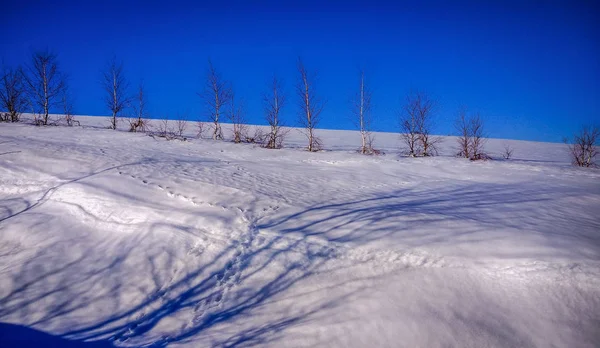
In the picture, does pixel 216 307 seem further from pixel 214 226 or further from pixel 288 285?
pixel 214 226

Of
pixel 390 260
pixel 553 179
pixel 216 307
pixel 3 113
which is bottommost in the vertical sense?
pixel 216 307

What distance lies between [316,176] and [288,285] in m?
5.36

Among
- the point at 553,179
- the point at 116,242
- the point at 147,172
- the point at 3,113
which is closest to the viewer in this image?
the point at 116,242

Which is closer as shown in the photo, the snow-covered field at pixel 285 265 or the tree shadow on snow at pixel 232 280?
the snow-covered field at pixel 285 265

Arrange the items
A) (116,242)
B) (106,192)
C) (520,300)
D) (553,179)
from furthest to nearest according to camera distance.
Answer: (553,179) < (106,192) < (116,242) < (520,300)

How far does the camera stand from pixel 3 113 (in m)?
A: 19.8

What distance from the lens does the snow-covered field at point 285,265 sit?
3.00 meters

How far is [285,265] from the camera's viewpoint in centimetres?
404

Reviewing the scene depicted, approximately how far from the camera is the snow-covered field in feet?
9.86

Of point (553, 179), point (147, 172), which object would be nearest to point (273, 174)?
point (147, 172)

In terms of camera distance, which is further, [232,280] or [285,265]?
[285,265]

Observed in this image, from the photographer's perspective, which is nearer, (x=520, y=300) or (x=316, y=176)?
(x=520, y=300)

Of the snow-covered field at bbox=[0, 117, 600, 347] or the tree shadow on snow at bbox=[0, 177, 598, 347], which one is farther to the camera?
the tree shadow on snow at bbox=[0, 177, 598, 347]

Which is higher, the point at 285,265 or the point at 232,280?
the point at 285,265
